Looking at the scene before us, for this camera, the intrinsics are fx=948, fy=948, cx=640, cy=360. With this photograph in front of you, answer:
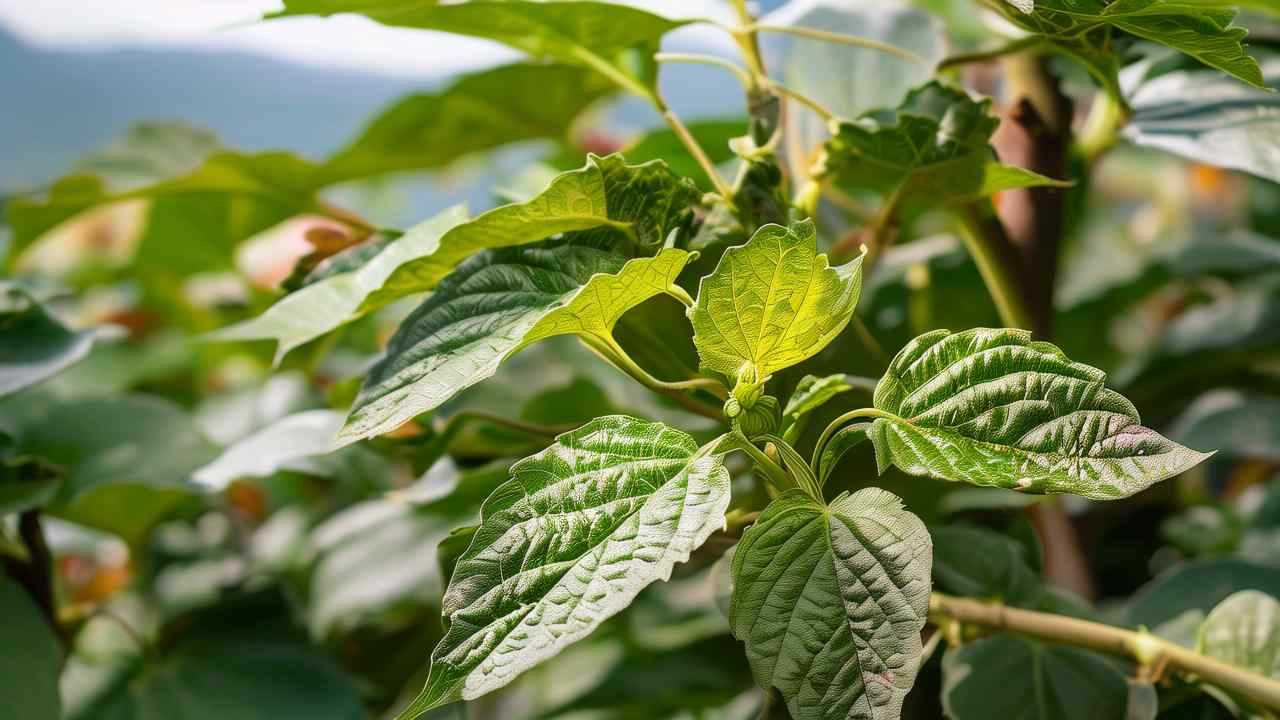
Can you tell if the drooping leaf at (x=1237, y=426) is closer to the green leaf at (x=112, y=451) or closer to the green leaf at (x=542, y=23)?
the green leaf at (x=542, y=23)

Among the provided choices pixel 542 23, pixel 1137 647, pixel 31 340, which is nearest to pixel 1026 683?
pixel 1137 647

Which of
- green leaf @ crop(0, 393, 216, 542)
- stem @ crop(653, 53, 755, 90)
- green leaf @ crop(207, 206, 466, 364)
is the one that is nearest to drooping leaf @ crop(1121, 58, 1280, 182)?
stem @ crop(653, 53, 755, 90)

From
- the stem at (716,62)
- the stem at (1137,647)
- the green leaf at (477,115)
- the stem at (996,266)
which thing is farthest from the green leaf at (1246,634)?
the green leaf at (477,115)

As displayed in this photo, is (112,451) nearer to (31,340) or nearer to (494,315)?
(31,340)

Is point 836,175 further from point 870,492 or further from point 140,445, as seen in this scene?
point 140,445

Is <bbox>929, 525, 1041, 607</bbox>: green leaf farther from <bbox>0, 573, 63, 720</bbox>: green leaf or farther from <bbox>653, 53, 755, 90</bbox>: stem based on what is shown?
<bbox>0, 573, 63, 720</bbox>: green leaf
